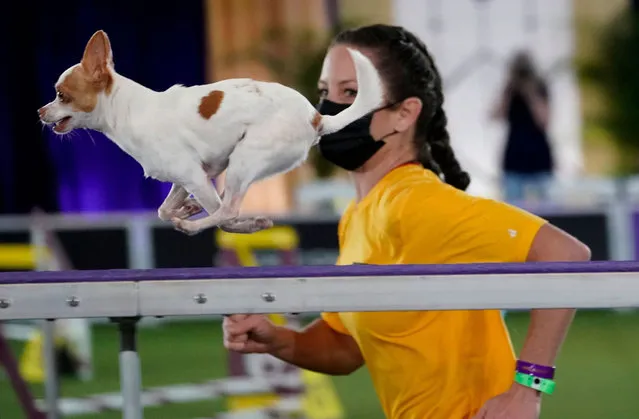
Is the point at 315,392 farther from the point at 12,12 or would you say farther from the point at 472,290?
the point at 12,12

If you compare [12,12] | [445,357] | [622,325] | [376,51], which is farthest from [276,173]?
[12,12]

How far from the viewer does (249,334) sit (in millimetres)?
1932

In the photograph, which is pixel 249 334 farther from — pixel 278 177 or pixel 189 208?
pixel 278 177

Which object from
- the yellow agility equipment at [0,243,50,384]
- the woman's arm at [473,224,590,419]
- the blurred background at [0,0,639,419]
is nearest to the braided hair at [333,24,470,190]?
the woman's arm at [473,224,590,419]

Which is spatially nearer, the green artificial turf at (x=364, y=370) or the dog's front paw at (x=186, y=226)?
the dog's front paw at (x=186, y=226)

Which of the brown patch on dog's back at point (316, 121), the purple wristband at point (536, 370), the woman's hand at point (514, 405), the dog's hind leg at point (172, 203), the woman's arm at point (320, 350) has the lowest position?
the woman's arm at point (320, 350)

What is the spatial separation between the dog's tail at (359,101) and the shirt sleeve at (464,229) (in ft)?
1.12

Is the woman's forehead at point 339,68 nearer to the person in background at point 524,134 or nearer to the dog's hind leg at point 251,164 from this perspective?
the dog's hind leg at point 251,164

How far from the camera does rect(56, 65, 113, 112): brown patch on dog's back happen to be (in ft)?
4.22

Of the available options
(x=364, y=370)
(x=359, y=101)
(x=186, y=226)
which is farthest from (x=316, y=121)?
(x=364, y=370)

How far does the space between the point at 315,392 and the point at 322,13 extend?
6.49m

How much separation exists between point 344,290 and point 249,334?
63cm

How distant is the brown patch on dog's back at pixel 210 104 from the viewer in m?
1.28

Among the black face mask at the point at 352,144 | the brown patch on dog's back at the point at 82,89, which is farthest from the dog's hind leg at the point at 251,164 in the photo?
the black face mask at the point at 352,144
